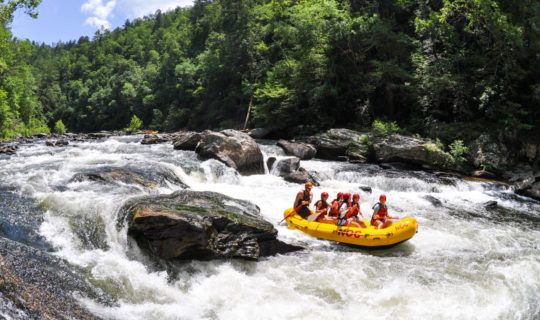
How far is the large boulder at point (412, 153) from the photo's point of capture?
17.8 m

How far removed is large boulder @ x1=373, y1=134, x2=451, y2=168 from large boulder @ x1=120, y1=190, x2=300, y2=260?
11037 mm

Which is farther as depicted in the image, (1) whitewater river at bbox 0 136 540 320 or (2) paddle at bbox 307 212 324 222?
(2) paddle at bbox 307 212 324 222

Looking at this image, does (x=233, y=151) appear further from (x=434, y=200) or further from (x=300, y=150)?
(x=434, y=200)

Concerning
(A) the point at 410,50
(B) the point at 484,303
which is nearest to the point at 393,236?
(B) the point at 484,303

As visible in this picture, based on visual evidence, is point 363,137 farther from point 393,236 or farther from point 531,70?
point 393,236

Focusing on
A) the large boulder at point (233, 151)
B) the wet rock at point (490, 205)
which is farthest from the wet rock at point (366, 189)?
the large boulder at point (233, 151)

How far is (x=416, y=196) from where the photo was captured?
46.0 ft

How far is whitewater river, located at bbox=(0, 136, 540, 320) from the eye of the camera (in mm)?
6156

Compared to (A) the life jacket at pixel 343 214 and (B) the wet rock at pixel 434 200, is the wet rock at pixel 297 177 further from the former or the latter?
(A) the life jacket at pixel 343 214

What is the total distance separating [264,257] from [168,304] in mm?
2453

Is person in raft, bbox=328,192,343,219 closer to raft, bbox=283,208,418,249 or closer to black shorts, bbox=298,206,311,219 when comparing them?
black shorts, bbox=298,206,311,219

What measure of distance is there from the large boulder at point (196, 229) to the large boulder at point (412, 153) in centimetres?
1104

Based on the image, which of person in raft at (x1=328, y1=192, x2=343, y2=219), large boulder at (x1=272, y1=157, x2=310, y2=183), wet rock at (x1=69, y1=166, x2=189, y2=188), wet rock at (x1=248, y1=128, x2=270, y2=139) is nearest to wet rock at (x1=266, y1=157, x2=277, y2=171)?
large boulder at (x1=272, y1=157, x2=310, y2=183)

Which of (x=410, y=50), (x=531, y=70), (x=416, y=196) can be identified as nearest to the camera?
(x=416, y=196)
